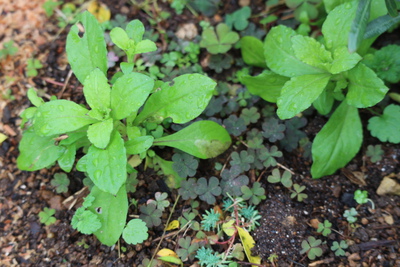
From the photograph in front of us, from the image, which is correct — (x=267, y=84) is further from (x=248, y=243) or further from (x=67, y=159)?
(x=67, y=159)

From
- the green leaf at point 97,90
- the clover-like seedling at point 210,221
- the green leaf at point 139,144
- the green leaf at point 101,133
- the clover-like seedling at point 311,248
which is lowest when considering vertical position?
the clover-like seedling at point 311,248

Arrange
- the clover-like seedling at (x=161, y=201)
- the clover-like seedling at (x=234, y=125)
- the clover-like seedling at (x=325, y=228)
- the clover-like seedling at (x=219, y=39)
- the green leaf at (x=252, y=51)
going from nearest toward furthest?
the clover-like seedling at (x=325, y=228), the clover-like seedling at (x=161, y=201), the clover-like seedling at (x=234, y=125), the green leaf at (x=252, y=51), the clover-like seedling at (x=219, y=39)

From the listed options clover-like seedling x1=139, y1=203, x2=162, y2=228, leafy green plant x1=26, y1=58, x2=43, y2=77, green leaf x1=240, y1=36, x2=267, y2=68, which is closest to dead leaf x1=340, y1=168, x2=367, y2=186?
green leaf x1=240, y1=36, x2=267, y2=68

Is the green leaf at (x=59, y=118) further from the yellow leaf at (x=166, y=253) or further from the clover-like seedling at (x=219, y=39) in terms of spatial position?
the clover-like seedling at (x=219, y=39)

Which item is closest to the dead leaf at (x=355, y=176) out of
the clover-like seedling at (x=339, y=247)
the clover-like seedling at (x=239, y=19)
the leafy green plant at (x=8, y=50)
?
the clover-like seedling at (x=339, y=247)

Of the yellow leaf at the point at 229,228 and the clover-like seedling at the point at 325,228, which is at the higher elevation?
the yellow leaf at the point at 229,228

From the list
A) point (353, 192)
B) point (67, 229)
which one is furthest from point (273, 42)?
point (67, 229)
